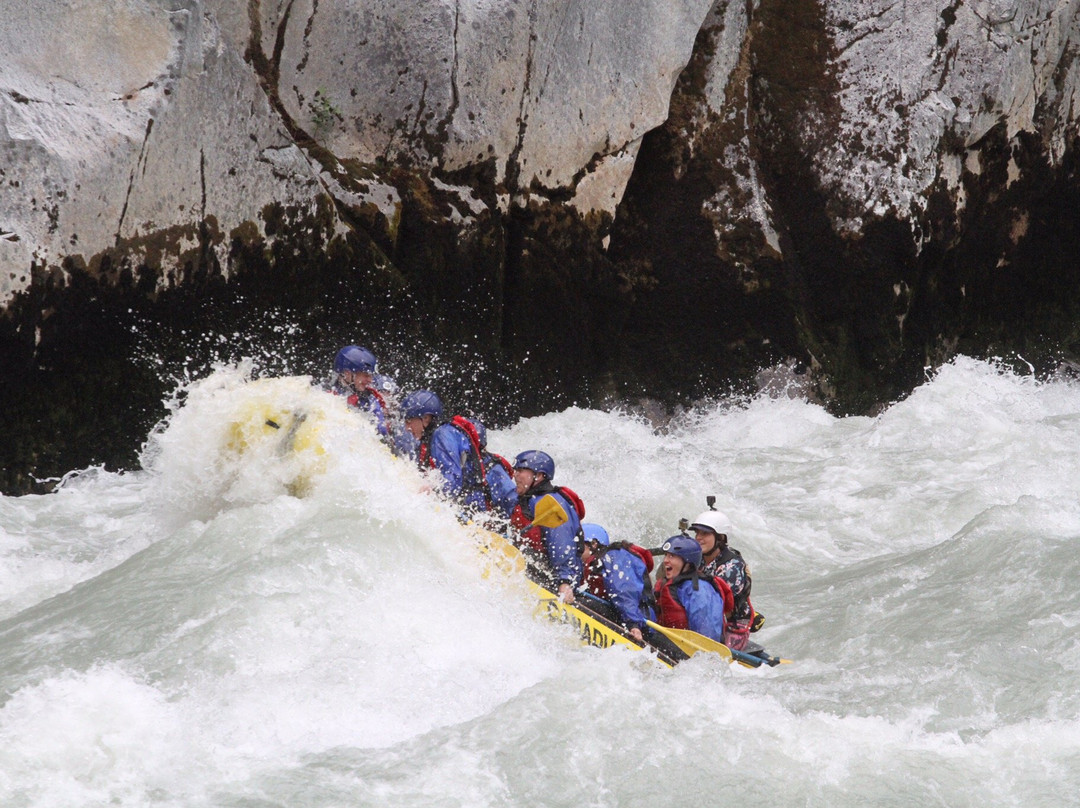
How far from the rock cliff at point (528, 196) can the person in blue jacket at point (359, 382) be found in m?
1.93

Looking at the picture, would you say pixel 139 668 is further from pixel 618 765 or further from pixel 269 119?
pixel 269 119

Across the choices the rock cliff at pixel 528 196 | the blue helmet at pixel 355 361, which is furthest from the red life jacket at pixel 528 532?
the rock cliff at pixel 528 196

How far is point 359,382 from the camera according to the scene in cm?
747

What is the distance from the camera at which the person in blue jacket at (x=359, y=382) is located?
741cm

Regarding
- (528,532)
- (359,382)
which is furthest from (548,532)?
(359,382)

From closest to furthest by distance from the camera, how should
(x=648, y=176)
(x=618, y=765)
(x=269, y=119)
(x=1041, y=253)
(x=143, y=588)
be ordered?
(x=618, y=765), (x=143, y=588), (x=269, y=119), (x=648, y=176), (x=1041, y=253)

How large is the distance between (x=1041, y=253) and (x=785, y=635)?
8.52 metres

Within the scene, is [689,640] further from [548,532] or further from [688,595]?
[548,532]

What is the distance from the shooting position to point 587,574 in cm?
629

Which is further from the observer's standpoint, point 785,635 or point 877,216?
point 877,216

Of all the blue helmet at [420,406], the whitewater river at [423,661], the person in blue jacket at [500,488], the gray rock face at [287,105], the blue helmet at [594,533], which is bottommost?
the whitewater river at [423,661]

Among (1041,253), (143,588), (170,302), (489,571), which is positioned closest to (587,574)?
(489,571)

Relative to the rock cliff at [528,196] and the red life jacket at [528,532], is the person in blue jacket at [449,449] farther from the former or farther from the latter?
the rock cliff at [528,196]

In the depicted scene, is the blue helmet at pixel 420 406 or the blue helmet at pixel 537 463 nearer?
the blue helmet at pixel 537 463
